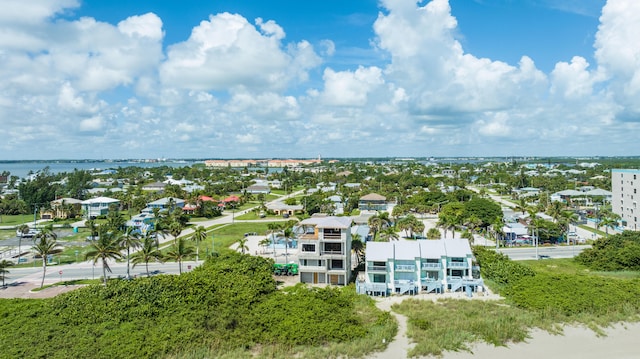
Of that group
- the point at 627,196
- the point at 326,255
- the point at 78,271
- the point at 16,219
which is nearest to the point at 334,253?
the point at 326,255

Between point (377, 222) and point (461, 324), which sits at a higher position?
point (377, 222)

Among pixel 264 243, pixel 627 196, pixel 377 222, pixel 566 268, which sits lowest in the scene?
pixel 566 268

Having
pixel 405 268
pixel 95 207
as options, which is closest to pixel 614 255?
pixel 405 268

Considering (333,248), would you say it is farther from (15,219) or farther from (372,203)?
(15,219)

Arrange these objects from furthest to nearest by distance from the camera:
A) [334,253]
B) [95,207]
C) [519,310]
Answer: [95,207], [334,253], [519,310]

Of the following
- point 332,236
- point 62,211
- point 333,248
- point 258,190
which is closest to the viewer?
point 332,236

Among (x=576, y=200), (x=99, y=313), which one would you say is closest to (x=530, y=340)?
(x=99, y=313)

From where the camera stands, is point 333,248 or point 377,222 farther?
point 377,222
